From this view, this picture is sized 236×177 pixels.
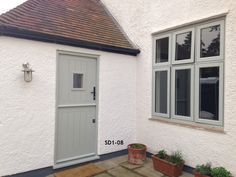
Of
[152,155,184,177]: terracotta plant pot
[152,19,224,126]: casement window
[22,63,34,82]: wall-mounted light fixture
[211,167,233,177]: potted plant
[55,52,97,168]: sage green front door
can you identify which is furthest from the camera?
[55,52,97,168]: sage green front door

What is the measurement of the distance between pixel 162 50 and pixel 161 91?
3.50 feet

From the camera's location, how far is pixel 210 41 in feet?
14.3

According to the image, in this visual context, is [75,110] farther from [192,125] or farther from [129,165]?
[192,125]

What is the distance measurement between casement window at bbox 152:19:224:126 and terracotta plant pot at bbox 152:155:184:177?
1061mm

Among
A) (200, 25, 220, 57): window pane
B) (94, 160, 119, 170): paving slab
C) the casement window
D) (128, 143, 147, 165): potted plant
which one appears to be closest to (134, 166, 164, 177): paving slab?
(128, 143, 147, 165): potted plant

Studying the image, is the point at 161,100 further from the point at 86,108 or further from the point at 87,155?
the point at 87,155

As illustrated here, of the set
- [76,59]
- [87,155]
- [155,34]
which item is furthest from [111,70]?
[87,155]

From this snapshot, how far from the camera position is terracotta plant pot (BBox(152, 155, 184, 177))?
438 cm

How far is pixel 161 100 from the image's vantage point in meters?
5.41

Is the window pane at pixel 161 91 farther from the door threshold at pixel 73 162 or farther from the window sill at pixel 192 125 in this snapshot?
the door threshold at pixel 73 162

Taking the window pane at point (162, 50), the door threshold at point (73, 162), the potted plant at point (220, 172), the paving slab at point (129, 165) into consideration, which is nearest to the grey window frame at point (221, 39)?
the window pane at point (162, 50)

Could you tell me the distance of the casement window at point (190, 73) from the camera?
422 cm

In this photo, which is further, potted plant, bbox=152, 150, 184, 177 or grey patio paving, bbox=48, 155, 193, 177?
grey patio paving, bbox=48, 155, 193, 177

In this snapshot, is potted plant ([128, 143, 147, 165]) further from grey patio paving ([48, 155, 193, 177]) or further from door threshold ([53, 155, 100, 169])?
door threshold ([53, 155, 100, 169])
